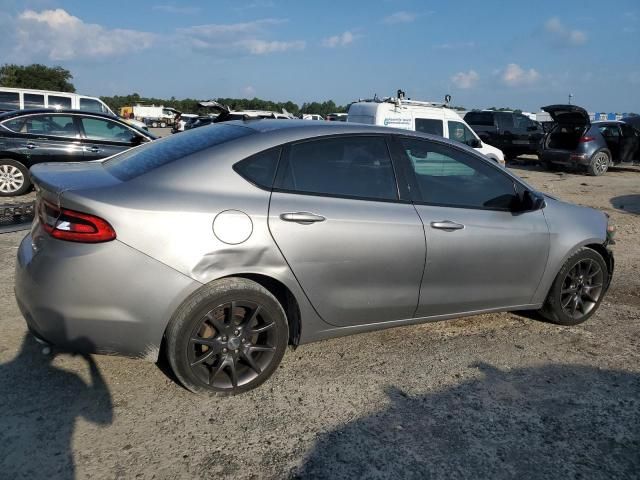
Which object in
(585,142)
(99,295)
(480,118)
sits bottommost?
(99,295)

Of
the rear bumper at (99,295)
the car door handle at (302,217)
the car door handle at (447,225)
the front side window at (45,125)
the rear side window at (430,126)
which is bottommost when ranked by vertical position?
the rear bumper at (99,295)

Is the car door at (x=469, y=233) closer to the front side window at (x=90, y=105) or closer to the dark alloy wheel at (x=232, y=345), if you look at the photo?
the dark alloy wheel at (x=232, y=345)

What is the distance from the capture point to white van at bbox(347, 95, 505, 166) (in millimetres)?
11203

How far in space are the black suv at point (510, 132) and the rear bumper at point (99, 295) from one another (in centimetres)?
1746

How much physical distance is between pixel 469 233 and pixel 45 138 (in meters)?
8.12

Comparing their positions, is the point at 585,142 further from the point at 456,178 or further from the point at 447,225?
the point at 447,225

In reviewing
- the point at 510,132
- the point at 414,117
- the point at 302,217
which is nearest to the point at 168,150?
the point at 302,217

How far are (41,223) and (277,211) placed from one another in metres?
1.28

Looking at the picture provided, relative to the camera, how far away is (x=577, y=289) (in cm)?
438

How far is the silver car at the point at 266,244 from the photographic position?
2760 mm

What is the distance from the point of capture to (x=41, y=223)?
290 cm

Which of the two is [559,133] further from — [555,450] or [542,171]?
[555,450]

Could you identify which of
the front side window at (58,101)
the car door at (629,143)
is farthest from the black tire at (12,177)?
the car door at (629,143)

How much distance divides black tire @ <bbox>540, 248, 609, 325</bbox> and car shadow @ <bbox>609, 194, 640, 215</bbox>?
6246 mm
